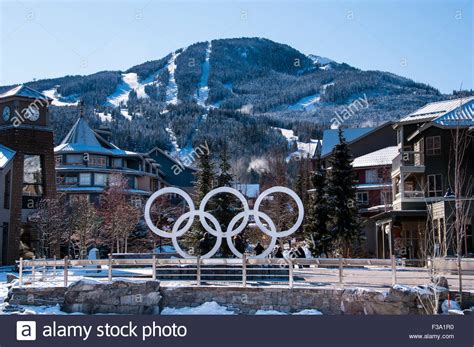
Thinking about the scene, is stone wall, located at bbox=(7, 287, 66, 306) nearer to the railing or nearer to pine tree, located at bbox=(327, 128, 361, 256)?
the railing

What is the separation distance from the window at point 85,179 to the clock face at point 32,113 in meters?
21.7

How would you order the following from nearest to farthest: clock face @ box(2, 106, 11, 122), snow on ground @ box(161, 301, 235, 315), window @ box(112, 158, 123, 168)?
snow on ground @ box(161, 301, 235, 315) → clock face @ box(2, 106, 11, 122) → window @ box(112, 158, 123, 168)

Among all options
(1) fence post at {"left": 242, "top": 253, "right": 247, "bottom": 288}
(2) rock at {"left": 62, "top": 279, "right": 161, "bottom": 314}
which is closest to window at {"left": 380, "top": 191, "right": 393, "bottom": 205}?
(1) fence post at {"left": 242, "top": 253, "right": 247, "bottom": 288}

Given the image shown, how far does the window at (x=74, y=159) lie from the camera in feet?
213

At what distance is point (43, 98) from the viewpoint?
4297 cm

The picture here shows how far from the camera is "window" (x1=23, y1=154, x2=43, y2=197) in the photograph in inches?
1718

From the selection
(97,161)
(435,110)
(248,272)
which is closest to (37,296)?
(248,272)

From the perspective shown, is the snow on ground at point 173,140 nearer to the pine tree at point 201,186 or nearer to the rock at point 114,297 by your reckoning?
the pine tree at point 201,186

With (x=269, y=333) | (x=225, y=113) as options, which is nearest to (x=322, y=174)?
(x=269, y=333)

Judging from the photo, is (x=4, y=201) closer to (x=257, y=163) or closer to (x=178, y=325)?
(x=178, y=325)

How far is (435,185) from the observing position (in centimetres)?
4206

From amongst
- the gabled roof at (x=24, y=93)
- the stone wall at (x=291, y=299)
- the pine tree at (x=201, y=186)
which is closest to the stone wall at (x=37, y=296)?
the stone wall at (x=291, y=299)

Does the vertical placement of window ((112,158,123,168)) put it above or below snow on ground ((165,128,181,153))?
below

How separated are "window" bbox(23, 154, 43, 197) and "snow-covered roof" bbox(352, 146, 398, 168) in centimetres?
2862
